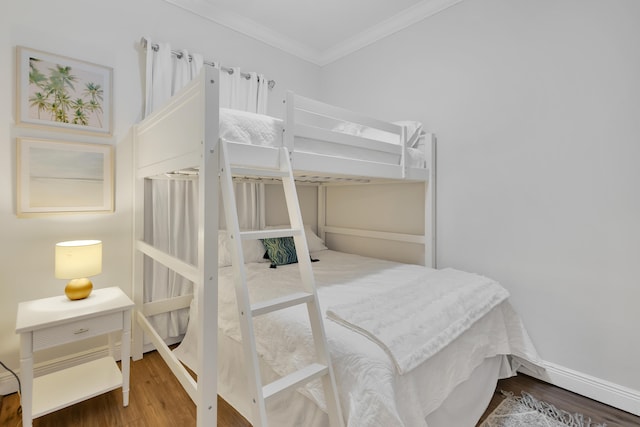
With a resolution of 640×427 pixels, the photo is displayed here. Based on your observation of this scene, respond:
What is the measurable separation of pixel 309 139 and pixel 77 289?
1.62m

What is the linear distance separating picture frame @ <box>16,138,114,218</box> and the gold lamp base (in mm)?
501

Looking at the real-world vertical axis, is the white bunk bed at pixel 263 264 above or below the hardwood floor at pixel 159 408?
above

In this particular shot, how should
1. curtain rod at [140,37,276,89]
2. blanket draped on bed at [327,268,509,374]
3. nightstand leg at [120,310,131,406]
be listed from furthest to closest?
curtain rod at [140,37,276,89] → nightstand leg at [120,310,131,406] → blanket draped on bed at [327,268,509,374]

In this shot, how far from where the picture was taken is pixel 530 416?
1727 mm

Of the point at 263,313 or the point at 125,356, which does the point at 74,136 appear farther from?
the point at 263,313

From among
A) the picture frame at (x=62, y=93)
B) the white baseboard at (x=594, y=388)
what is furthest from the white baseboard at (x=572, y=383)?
the picture frame at (x=62, y=93)

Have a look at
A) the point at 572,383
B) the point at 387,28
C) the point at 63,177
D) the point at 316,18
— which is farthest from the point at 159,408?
the point at 387,28

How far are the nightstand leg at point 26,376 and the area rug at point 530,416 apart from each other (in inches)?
88.8

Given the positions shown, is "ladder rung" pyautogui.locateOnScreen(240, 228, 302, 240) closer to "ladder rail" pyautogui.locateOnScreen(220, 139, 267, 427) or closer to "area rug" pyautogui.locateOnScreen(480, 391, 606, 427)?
"ladder rail" pyautogui.locateOnScreen(220, 139, 267, 427)

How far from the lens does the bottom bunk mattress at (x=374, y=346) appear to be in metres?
1.14

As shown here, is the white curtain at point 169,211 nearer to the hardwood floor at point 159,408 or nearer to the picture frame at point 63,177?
the picture frame at point 63,177

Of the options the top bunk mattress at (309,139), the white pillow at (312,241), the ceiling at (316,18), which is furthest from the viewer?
the white pillow at (312,241)

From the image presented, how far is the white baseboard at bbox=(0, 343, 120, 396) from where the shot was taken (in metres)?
1.87

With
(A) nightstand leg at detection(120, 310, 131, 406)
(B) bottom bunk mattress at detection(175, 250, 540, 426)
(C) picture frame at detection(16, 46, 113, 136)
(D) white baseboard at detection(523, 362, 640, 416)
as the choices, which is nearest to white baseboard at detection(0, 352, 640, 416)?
(D) white baseboard at detection(523, 362, 640, 416)
